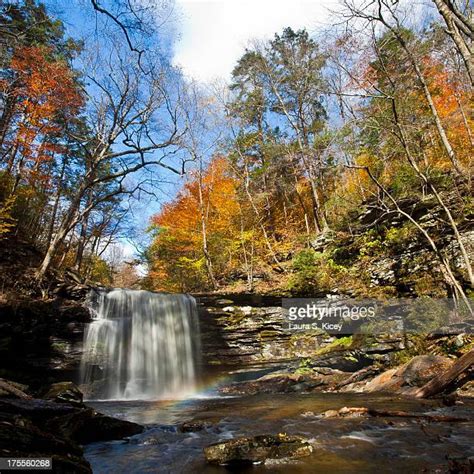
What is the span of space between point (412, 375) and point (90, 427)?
696cm

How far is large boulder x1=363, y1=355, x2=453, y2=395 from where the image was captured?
7086 mm

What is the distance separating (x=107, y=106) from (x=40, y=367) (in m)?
10.0

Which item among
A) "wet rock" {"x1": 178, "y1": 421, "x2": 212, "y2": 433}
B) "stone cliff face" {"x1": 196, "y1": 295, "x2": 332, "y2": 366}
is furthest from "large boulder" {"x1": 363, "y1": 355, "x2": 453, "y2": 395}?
"wet rock" {"x1": 178, "y1": 421, "x2": 212, "y2": 433}

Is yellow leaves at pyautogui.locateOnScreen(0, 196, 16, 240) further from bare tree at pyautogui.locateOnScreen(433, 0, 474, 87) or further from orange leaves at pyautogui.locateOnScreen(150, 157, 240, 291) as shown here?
bare tree at pyautogui.locateOnScreen(433, 0, 474, 87)

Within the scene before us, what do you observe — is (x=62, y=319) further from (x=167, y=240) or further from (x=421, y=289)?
(x=421, y=289)

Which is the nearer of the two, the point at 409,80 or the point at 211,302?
the point at 409,80

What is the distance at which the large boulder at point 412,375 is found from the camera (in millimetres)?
7086

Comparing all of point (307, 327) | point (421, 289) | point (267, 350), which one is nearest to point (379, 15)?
point (421, 289)

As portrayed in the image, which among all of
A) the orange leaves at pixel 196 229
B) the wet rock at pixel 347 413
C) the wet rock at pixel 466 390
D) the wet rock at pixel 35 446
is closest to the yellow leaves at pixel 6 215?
the wet rock at pixel 35 446

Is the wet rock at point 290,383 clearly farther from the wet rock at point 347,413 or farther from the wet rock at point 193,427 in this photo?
the wet rock at point 193,427

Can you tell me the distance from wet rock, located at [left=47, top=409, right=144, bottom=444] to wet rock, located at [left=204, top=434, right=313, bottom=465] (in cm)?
198

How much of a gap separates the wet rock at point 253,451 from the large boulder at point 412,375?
15.6 feet

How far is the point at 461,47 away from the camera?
4266 mm

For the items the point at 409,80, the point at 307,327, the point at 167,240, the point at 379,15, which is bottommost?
the point at 307,327
